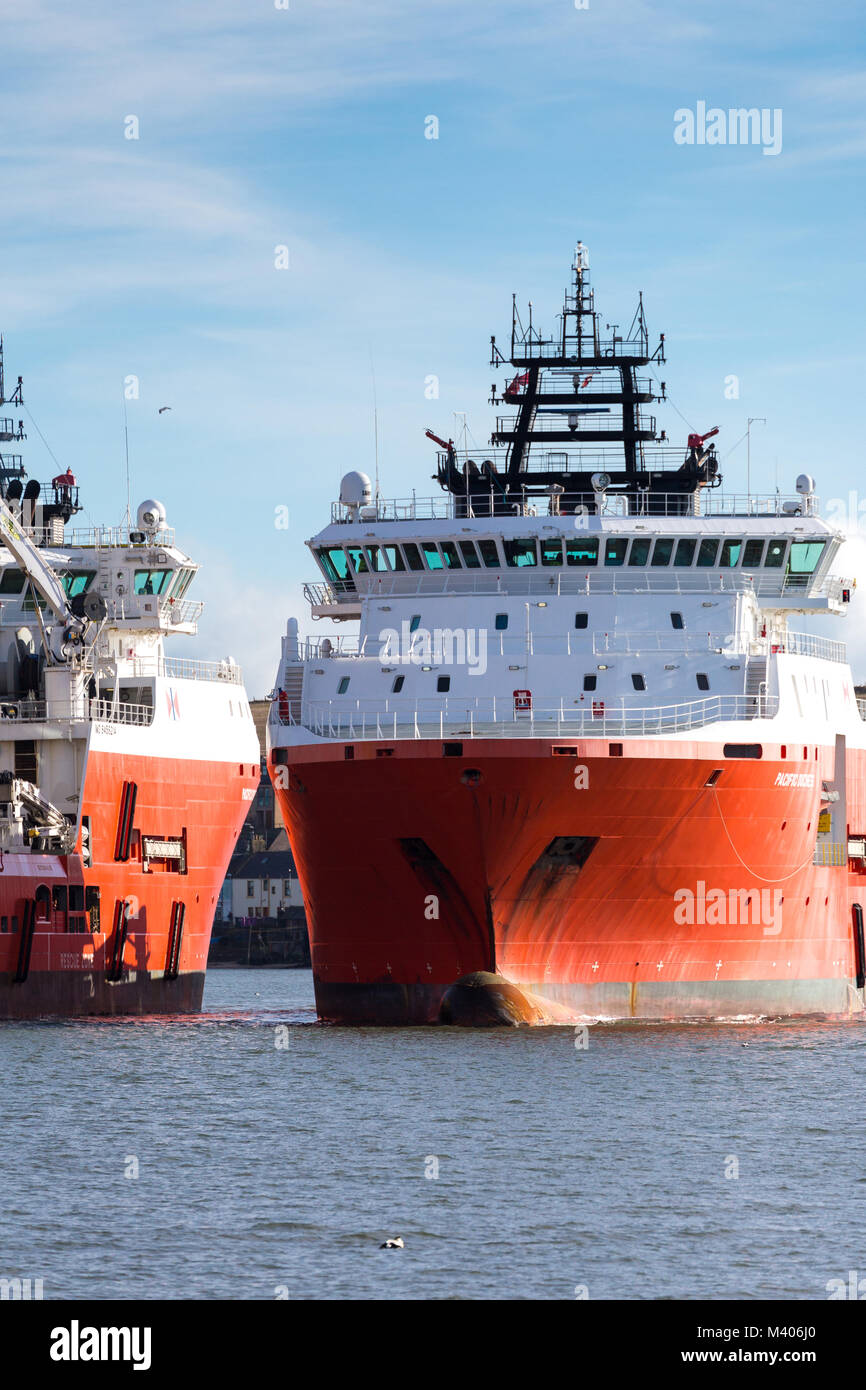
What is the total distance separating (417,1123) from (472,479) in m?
23.6

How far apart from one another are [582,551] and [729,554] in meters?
3.57

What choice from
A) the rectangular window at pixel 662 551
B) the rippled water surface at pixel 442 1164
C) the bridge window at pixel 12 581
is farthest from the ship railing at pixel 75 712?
the rectangular window at pixel 662 551

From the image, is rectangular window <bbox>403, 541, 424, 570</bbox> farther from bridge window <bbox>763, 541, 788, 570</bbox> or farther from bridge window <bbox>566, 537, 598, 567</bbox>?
bridge window <bbox>763, 541, 788, 570</bbox>

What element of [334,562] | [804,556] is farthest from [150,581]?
[804,556]

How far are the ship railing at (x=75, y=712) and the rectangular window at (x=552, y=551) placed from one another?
14.2 m

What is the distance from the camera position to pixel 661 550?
180 ft

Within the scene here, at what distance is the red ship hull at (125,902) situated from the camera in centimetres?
6109

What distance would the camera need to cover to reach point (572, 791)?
47.8 meters

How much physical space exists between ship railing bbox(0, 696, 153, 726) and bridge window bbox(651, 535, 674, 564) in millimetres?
15970

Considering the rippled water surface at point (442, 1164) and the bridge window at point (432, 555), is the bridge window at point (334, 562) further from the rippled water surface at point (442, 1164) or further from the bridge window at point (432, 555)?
the rippled water surface at point (442, 1164)

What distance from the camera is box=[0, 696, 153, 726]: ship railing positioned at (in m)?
63.0

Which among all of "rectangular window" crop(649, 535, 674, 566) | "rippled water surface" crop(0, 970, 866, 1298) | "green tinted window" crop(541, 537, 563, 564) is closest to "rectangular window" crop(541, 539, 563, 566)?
"green tinted window" crop(541, 537, 563, 564)
